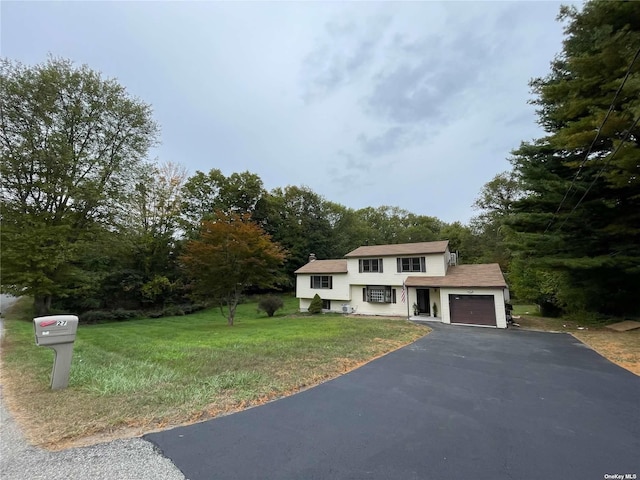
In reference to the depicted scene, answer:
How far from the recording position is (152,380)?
5.45m

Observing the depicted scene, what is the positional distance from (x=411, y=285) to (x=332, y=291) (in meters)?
6.55

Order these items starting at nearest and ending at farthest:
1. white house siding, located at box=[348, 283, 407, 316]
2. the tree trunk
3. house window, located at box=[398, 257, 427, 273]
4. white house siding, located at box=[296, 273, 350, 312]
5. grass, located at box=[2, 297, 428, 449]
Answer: grass, located at box=[2, 297, 428, 449] → the tree trunk → house window, located at box=[398, 257, 427, 273] → white house siding, located at box=[348, 283, 407, 316] → white house siding, located at box=[296, 273, 350, 312]

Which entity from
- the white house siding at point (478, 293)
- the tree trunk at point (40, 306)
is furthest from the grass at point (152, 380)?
the tree trunk at point (40, 306)

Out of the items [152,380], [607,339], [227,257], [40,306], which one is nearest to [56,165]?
[40,306]

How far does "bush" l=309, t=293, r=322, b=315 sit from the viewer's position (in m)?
21.9

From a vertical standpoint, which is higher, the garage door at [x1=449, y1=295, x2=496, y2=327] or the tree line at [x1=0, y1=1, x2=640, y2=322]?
the tree line at [x1=0, y1=1, x2=640, y2=322]

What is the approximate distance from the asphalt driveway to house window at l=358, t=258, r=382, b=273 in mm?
14028

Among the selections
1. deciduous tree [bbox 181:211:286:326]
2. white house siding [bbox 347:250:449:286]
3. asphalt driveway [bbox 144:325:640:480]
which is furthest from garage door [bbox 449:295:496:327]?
deciduous tree [bbox 181:211:286:326]

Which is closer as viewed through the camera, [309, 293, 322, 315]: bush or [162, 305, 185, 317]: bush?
[309, 293, 322, 315]: bush

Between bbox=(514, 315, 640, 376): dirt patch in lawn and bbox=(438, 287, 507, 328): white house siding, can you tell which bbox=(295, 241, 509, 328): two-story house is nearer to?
bbox=(438, 287, 507, 328): white house siding

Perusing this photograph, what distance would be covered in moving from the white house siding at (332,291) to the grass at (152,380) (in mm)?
12195

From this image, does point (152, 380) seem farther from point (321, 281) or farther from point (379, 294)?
point (321, 281)

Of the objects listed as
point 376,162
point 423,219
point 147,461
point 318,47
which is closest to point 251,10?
point 318,47

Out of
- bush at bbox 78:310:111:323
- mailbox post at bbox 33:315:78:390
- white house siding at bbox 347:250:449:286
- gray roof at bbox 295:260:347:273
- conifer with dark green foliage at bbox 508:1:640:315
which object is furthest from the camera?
gray roof at bbox 295:260:347:273
